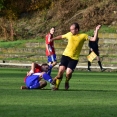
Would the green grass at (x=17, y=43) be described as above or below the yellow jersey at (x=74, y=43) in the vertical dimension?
→ below

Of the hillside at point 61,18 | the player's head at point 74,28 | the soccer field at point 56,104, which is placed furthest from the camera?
the hillside at point 61,18

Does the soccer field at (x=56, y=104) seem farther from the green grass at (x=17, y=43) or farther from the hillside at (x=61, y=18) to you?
the hillside at (x=61, y=18)

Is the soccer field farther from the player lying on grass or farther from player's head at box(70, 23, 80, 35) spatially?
player's head at box(70, 23, 80, 35)

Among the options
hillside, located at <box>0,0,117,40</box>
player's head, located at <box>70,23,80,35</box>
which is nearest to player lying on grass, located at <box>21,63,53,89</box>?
player's head, located at <box>70,23,80,35</box>

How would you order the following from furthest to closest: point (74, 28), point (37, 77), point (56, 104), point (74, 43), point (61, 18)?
point (61, 18) → point (74, 43) → point (37, 77) → point (74, 28) → point (56, 104)

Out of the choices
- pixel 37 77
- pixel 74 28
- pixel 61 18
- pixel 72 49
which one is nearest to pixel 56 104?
pixel 37 77

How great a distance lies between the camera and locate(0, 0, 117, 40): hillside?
43219mm

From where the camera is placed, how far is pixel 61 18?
4422cm

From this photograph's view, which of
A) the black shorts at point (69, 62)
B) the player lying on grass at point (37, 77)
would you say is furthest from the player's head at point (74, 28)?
the player lying on grass at point (37, 77)

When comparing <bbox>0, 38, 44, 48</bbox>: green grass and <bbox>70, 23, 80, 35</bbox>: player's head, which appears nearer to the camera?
<bbox>70, 23, 80, 35</bbox>: player's head

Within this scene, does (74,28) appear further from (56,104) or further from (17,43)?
(17,43)

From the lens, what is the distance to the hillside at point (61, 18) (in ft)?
142

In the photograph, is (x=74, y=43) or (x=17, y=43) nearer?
(x=74, y=43)

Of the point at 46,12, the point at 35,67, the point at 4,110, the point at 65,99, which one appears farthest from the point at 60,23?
the point at 4,110
